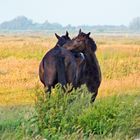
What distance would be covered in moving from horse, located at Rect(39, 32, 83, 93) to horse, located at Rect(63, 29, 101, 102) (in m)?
0.31

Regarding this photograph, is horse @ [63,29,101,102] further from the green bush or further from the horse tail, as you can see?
the green bush

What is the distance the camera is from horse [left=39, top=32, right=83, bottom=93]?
11.2 m

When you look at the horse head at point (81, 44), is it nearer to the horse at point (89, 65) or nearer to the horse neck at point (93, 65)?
the horse at point (89, 65)

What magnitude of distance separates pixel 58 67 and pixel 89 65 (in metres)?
1.00

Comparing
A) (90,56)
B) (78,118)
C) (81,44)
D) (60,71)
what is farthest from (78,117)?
(81,44)

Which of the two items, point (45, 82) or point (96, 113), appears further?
point (45, 82)

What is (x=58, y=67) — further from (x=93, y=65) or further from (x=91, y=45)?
(x=91, y=45)

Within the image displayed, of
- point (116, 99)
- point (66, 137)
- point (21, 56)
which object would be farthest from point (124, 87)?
point (21, 56)

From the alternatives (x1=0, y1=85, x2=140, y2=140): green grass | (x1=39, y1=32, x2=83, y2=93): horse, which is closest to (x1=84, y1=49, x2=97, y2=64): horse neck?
(x1=39, y1=32, x2=83, y2=93): horse

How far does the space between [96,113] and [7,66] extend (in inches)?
835

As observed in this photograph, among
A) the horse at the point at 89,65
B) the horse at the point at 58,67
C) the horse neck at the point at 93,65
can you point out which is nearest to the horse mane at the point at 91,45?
the horse at the point at 89,65

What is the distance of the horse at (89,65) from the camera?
11.8 meters

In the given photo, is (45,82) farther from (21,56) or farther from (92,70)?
(21,56)

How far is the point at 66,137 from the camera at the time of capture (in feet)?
23.5
